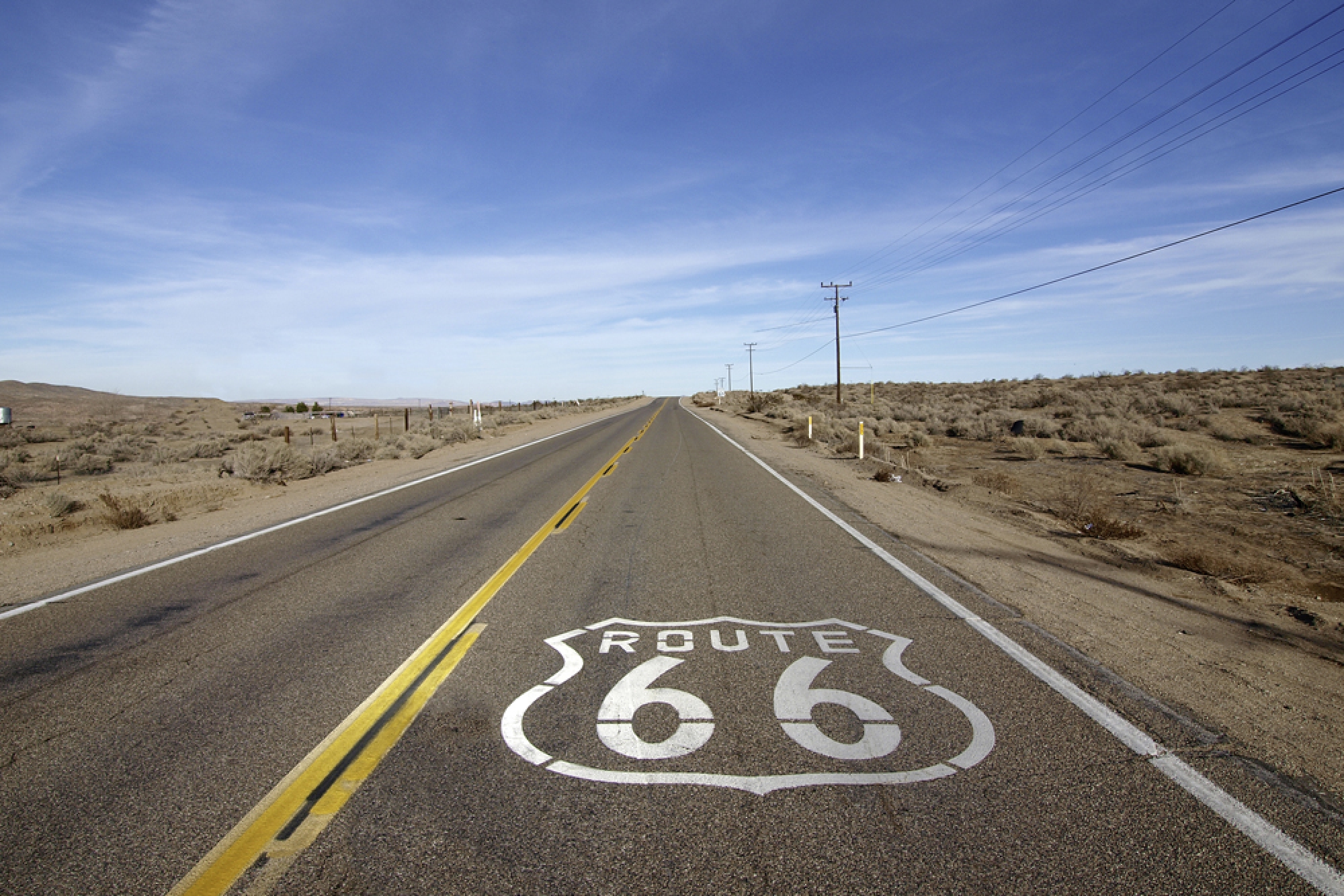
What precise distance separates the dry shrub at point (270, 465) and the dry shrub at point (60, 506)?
3.86m

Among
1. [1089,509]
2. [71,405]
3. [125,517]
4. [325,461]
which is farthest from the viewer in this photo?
[71,405]

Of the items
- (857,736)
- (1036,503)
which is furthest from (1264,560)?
(857,736)

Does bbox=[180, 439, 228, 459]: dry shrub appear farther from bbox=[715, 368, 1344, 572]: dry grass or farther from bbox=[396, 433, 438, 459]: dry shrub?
bbox=[715, 368, 1344, 572]: dry grass

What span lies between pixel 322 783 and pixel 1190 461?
1928 cm

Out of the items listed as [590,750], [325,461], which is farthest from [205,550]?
[325,461]

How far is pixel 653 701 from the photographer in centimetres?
421

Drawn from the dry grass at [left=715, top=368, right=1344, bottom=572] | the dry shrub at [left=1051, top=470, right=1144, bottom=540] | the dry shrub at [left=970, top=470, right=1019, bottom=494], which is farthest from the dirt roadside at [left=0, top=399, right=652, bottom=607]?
the dry shrub at [left=970, top=470, right=1019, bottom=494]

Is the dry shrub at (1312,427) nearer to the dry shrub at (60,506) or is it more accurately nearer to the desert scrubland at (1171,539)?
the desert scrubland at (1171,539)

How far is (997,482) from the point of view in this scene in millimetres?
16266

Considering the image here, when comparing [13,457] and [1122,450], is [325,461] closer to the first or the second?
[13,457]

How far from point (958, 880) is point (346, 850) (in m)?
2.33

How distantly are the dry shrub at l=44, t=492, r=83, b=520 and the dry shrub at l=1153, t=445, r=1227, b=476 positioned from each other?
2327 centimetres

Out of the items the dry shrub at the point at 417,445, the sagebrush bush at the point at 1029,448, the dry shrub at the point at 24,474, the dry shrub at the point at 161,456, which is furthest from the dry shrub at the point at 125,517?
the sagebrush bush at the point at 1029,448

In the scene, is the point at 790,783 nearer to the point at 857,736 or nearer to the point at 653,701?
the point at 857,736
